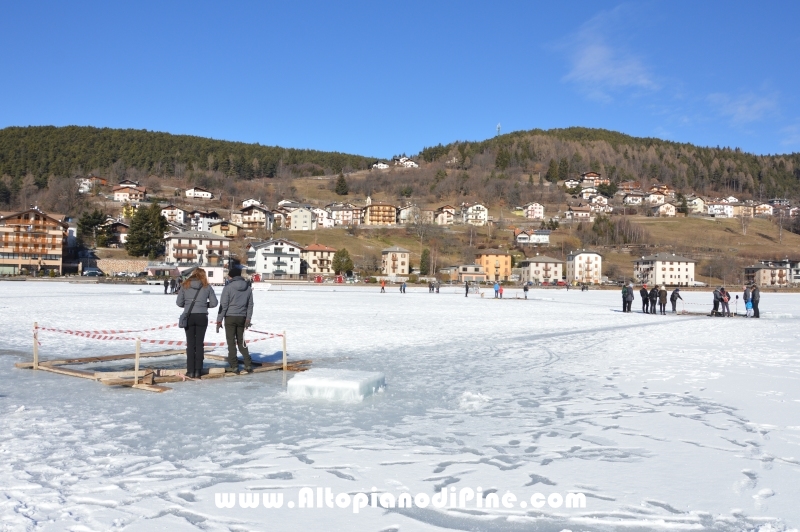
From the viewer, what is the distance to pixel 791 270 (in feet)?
337

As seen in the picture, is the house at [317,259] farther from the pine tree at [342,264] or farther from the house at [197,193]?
the house at [197,193]

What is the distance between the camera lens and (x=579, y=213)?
153 m

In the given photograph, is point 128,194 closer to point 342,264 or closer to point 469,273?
point 342,264

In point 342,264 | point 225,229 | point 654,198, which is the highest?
point 654,198

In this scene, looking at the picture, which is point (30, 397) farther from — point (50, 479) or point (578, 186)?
point (578, 186)

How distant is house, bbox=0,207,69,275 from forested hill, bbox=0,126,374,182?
78.7 meters

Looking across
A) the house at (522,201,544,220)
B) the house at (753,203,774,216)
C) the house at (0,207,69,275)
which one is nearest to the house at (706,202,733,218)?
the house at (753,203,774,216)

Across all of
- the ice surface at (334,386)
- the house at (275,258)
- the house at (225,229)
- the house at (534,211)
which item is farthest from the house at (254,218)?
the ice surface at (334,386)

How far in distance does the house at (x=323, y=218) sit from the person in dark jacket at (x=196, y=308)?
12684cm

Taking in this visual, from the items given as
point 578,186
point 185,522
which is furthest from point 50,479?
point 578,186

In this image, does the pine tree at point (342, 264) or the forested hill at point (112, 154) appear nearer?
the pine tree at point (342, 264)

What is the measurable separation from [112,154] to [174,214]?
72.2m

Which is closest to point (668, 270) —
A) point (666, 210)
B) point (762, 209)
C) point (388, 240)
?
point (388, 240)

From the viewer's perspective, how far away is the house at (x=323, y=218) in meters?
136
